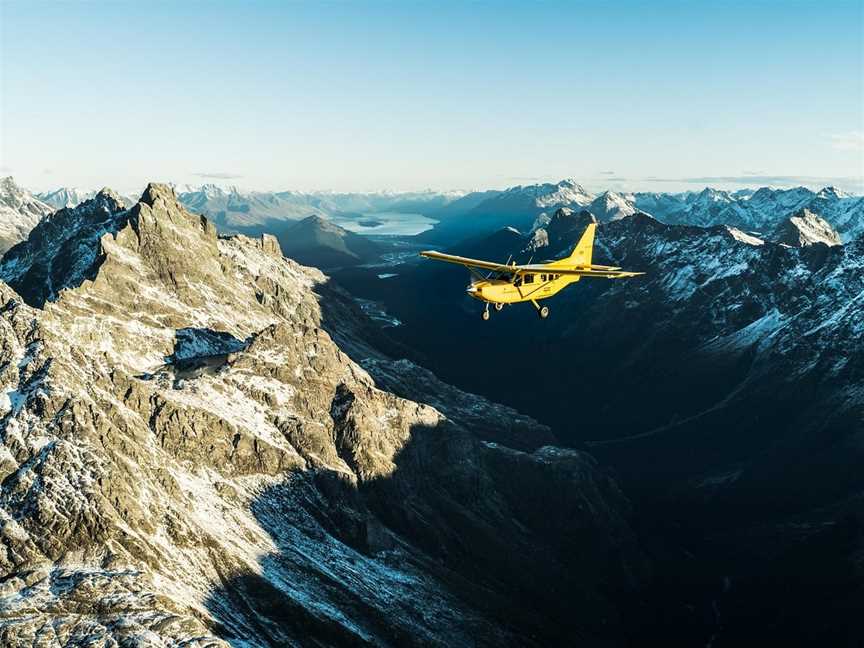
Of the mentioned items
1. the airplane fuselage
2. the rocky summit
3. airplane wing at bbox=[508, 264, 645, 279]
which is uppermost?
airplane wing at bbox=[508, 264, 645, 279]

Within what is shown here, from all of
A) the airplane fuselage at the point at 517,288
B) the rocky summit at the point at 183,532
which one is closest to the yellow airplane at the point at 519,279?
the airplane fuselage at the point at 517,288

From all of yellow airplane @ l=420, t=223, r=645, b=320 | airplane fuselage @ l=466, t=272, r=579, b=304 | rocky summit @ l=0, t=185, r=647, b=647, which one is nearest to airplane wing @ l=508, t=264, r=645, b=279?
yellow airplane @ l=420, t=223, r=645, b=320

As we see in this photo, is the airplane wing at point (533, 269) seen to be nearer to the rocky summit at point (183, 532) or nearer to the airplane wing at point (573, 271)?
the airplane wing at point (573, 271)

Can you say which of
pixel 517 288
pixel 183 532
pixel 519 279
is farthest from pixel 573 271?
pixel 183 532

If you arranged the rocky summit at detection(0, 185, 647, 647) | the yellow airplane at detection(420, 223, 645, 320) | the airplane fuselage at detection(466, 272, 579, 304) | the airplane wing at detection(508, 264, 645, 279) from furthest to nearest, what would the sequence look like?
the airplane wing at detection(508, 264, 645, 279) → the yellow airplane at detection(420, 223, 645, 320) → the airplane fuselage at detection(466, 272, 579, 304) → the rocky summit at detection(0, 185, 647, 647)

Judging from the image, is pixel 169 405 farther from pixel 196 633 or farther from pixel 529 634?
pixel 529 634

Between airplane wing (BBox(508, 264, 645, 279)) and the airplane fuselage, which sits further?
airplane wing (BBox(508, 264, 645, 279))

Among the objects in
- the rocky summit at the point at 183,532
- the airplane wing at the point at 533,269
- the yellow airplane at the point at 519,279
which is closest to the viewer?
the rocky summit at the point at 183,532

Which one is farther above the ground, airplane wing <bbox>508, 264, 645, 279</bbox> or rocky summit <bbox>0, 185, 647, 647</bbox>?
airplane wing <bbox>508, 264, 645, 279</bbox>

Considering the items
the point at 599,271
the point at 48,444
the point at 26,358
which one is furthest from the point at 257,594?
the point at 599,271

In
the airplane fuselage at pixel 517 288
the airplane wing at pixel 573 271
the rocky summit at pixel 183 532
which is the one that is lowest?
the rocky summit at pixel 183 532

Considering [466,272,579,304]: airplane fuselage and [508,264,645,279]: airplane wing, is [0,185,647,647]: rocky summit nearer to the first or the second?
[466,272,579,304]: airplane fuselage
